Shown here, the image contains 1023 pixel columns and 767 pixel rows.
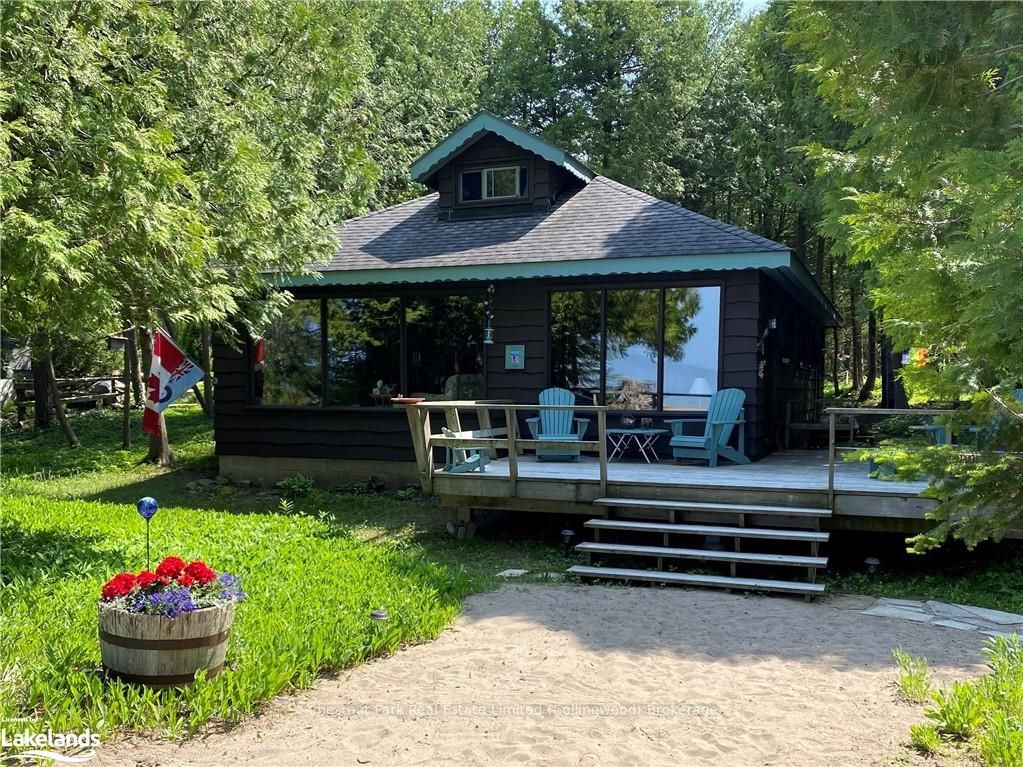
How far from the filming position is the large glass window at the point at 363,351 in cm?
1156

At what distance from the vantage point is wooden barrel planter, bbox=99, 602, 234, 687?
384 cm

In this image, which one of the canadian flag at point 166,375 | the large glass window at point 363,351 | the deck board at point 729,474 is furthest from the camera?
the large glass window at point 363,351

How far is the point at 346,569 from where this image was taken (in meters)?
6.50

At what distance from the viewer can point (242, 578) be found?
6.00 metres

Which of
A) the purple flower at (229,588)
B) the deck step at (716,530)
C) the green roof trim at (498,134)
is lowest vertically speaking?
the deck step at (716,530)

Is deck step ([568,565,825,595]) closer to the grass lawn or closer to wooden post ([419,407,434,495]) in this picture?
the grass lawn

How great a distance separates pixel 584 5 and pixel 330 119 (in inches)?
622

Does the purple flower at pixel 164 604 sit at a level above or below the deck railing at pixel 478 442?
below

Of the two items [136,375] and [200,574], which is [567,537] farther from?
[136,375]

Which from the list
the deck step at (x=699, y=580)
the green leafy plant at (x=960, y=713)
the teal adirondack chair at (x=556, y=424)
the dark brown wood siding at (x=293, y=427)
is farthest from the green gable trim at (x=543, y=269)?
the green leafy plant at (x=960, y=713)

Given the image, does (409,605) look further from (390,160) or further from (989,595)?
(390,160)

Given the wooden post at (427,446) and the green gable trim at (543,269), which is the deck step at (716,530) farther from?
the green gable trim at (543,269)

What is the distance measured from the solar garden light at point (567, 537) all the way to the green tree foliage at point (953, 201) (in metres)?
4.37

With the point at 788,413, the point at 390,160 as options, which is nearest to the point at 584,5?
the point at 390,160
